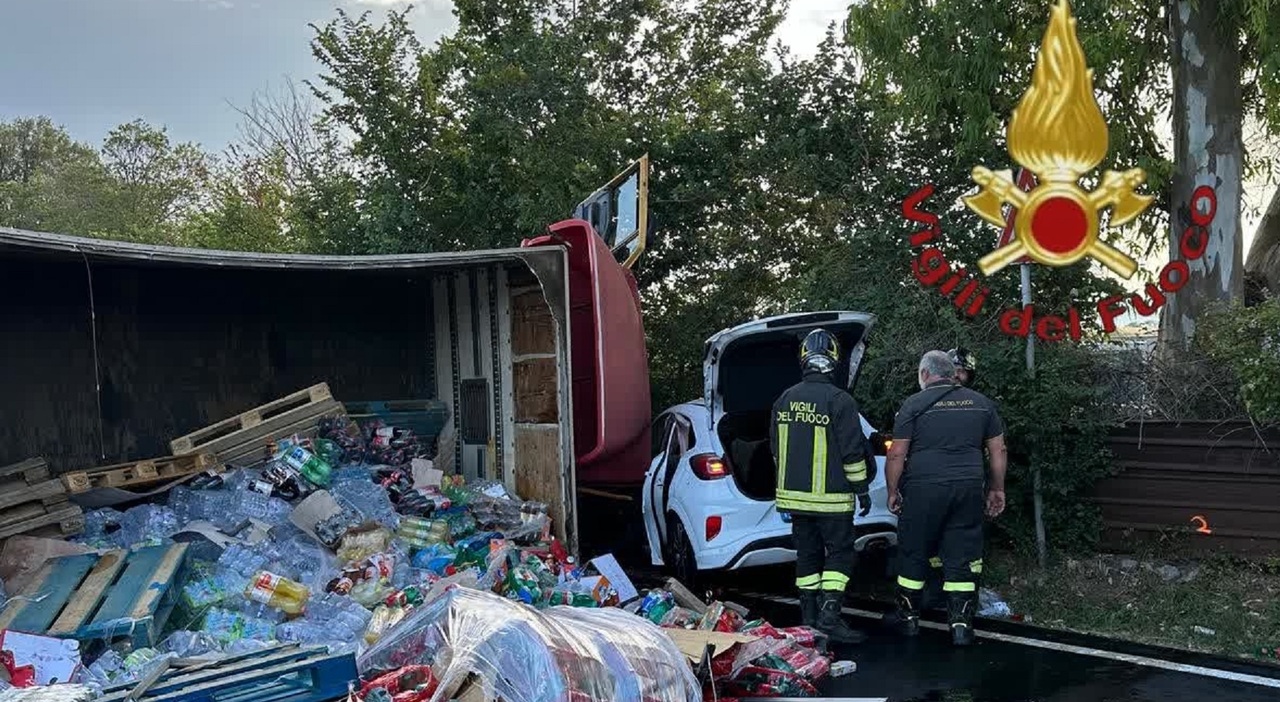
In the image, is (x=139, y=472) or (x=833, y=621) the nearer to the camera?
(x=833, y=621)

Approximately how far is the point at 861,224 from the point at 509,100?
4822 mm

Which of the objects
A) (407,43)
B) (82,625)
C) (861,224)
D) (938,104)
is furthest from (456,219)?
(82,625)

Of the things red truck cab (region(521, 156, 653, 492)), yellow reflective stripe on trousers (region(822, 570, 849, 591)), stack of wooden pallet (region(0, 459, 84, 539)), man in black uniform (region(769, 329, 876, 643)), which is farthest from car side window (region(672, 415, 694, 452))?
stack of wooden pallet (region(0, 459, 84, 539))

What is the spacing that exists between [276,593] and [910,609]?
3722 mm

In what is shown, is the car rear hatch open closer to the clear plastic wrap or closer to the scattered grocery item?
the scattered grocery item

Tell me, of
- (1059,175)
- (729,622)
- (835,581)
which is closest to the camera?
(729,622)

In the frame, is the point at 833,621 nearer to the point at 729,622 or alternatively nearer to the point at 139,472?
the point at 729,622

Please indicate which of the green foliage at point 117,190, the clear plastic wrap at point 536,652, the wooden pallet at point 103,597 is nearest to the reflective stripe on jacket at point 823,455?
the clear plastic wrap at point 536,652

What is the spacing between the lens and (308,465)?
762 centimetres

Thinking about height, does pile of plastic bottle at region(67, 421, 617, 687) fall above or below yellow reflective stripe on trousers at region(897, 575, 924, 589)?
above

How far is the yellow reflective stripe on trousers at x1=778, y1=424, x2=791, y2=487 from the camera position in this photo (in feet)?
20.9

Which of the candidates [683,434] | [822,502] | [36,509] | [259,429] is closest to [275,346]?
[259,429]

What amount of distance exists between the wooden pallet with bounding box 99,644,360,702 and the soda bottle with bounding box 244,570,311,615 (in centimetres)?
132

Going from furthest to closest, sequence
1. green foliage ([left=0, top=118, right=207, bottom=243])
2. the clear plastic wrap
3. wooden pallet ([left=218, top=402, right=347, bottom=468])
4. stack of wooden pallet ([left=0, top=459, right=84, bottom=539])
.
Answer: green foliage ([left=0, top=118, right=207, bottom=243]) → wooden pallet ([left=218, top=402, right=347, bottom=468]) → stack of wooden pallet ([left=0, top=459, right=84, bottom=539]) → the clear plastic wrap
